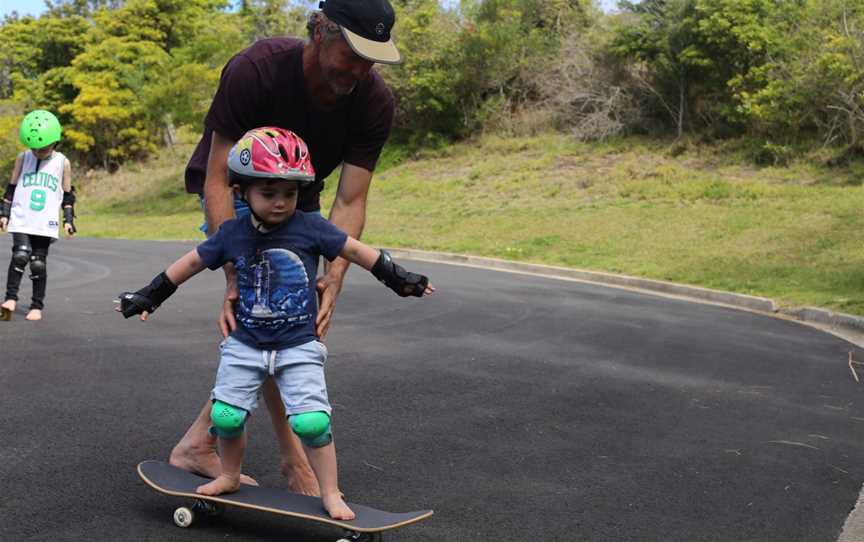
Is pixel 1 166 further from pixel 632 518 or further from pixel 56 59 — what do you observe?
pixel 632 518

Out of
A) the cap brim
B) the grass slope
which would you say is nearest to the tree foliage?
the grass slope

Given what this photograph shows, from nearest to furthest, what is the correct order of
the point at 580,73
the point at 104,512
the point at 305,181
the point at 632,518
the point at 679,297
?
the point at 305,181 → the point at 104,512 → the point at 632,518 → the point at 679,297 → the point at 580,73

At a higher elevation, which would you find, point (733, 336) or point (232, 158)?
point (232, 158)

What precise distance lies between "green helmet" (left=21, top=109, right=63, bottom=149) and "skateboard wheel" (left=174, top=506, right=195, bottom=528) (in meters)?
5.97

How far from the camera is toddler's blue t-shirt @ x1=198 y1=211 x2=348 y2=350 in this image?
3.69 meters

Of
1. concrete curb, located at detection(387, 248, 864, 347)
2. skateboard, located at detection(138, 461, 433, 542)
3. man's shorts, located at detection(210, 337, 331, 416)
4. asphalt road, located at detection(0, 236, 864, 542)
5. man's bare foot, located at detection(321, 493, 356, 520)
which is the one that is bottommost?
concrete curb, located at detection(387, 248, 864, 347)

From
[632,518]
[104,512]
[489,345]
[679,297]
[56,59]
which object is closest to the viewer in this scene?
[104,512]

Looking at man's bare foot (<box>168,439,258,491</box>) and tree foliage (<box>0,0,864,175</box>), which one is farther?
tree foliage (<box>0,0,864,175</box>)

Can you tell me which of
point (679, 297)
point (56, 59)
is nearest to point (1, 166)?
point (56, 59)

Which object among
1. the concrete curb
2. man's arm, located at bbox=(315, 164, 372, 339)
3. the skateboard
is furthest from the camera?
the concrete curb

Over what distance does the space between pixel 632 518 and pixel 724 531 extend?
0.38m

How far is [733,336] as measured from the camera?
10.2m

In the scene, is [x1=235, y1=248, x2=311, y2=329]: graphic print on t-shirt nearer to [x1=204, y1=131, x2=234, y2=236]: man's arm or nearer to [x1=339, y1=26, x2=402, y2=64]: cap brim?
[x1=204, y1=131, x2=234, y2=236]: man's arm

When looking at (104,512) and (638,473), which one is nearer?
(104,512)
